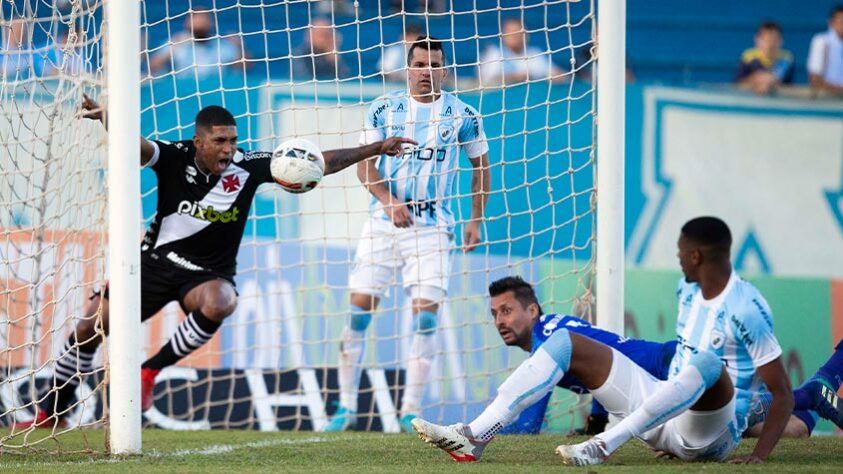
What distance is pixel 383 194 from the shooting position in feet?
25.7

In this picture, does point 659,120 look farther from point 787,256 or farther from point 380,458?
point 380,458

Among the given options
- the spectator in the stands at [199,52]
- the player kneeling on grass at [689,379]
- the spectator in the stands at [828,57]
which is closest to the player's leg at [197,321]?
the player kneeling on grass at [689,379]

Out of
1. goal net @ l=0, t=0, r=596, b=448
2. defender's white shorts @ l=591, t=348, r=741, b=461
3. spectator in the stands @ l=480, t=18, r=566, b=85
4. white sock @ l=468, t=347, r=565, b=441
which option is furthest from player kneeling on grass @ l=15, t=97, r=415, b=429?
spectator in the stands @ l=480, t=18, r=566, b=85

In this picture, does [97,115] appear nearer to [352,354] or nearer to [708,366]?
[352,354]

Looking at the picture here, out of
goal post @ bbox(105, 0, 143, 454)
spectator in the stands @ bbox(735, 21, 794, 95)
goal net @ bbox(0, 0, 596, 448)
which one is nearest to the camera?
goal post @ bbox(105, 0, 143, 454)

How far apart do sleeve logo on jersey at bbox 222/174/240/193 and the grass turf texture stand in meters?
1.39

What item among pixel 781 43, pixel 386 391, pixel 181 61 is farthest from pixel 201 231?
pixel 781 43

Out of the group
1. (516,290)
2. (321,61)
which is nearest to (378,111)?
(516,290)

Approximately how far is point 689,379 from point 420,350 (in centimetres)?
331

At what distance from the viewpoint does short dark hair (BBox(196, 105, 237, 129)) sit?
22.5ft

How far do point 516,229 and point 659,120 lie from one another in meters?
1.72

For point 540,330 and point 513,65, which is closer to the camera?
point 540,330

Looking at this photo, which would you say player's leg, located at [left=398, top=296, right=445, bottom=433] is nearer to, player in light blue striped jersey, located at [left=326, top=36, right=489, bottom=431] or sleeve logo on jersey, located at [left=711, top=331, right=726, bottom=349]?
player in light blue striped jersey, located at [left=326, top=36, right=489, bottom=431]

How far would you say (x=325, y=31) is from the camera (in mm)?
11773
